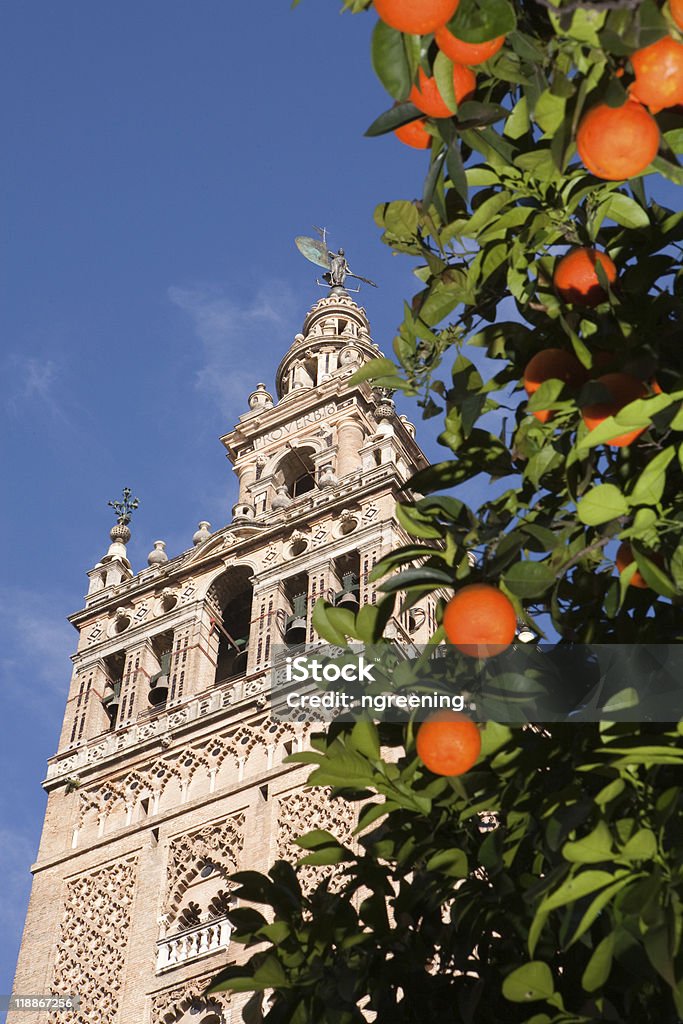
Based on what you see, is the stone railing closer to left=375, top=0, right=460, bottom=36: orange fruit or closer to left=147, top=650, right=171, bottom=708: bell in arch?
left=147, top=650, right=171, bottom=708: bell in arch

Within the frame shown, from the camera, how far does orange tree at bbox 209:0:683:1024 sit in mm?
4688

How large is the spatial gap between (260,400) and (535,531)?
95.0 ft

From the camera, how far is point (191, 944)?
22844 millimetres

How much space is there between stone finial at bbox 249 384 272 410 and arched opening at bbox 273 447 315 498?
2.15 m

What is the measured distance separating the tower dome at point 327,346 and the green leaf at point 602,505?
1097 inches

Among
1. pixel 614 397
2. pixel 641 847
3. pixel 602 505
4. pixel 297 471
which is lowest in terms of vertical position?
pixel 641 847

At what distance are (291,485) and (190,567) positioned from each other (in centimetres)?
384

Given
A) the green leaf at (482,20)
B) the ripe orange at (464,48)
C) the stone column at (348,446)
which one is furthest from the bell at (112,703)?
the green leaf at (482,20)

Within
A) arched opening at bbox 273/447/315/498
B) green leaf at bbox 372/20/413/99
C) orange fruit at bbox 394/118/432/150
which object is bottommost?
green leaf at bbox 372/20/413/99

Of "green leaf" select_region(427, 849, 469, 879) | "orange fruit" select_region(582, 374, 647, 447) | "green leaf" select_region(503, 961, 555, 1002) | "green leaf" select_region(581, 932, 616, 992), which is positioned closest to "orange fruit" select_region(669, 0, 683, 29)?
"orange fruit" select_region(582, 374, 647, 447)

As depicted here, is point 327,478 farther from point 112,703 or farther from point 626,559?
point 626,559

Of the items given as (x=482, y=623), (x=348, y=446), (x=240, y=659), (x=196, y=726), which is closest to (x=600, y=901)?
(x=482, y=623)

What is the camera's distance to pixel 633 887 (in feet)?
15.3

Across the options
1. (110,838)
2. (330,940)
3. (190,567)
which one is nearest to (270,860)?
(110,838)
